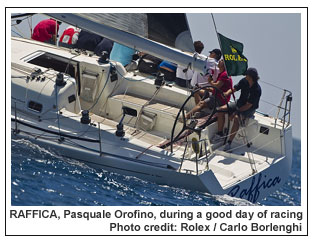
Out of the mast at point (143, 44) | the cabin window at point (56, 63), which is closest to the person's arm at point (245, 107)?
the mast at point (143, 44)

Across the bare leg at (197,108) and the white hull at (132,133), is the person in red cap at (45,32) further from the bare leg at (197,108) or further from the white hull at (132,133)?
the bare leg at (197,108)

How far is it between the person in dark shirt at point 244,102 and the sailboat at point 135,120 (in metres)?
0.15

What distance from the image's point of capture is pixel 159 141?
35.8 ft

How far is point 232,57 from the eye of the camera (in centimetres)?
1048

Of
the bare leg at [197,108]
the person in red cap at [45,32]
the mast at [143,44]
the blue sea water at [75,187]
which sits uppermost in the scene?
the mast at [143,44]

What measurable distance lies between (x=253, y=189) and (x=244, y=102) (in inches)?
64.4

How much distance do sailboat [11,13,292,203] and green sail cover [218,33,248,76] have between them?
42 centimetres

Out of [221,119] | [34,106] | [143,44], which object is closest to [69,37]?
[34,106]

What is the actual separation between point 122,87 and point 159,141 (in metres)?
1.82

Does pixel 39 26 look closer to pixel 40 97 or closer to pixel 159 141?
pixel 40 97

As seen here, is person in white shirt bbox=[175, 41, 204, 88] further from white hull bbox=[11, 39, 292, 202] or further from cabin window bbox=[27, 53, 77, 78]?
cabin window bbox=[27, 53, 77, 78]

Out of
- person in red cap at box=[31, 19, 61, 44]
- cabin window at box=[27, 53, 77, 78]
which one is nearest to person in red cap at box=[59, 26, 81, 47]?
person in red cap at box=[31, 19, 61, 44]

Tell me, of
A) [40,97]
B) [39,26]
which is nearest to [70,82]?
[40,97]

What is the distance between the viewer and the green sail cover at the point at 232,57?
10297 mm
